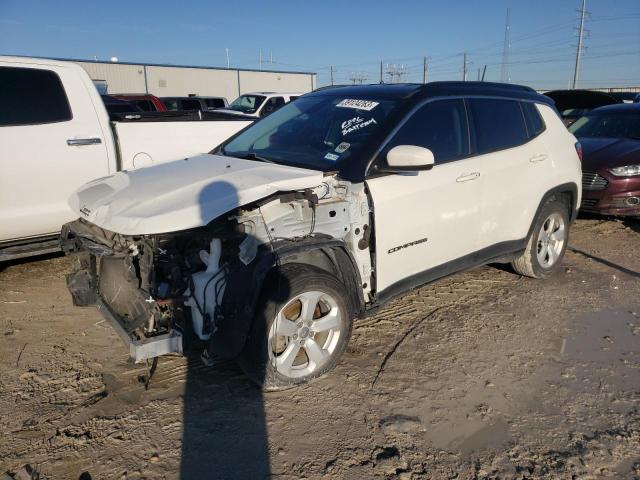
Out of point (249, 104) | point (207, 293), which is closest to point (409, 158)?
point (207, 293)

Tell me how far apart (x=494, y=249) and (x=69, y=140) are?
3.93 meters

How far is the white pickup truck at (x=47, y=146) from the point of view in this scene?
432 centimetres

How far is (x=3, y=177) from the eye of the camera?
13.9ft

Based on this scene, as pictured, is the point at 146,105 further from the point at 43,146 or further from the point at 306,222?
the point at 306,222

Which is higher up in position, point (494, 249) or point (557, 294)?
point (494, 249)

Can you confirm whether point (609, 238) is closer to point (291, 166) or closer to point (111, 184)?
point (291, 166)

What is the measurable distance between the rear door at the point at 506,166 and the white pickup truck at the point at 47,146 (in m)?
2.47

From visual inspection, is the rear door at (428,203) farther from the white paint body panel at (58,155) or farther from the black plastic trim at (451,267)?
the white paint body panel at (58,155)

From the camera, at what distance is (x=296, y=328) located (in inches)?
120

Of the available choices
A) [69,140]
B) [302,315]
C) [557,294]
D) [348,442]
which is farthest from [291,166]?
[557,294]

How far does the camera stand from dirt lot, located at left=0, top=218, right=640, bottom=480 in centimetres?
255

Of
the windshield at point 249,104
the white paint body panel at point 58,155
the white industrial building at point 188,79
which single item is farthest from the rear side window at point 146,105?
the white industrial building at point 188,79

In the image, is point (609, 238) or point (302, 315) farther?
point (609, 238)

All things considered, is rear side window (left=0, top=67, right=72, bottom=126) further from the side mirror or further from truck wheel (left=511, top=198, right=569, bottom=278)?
truck wheel (left=511, top=198, right=569, bottom=278)
